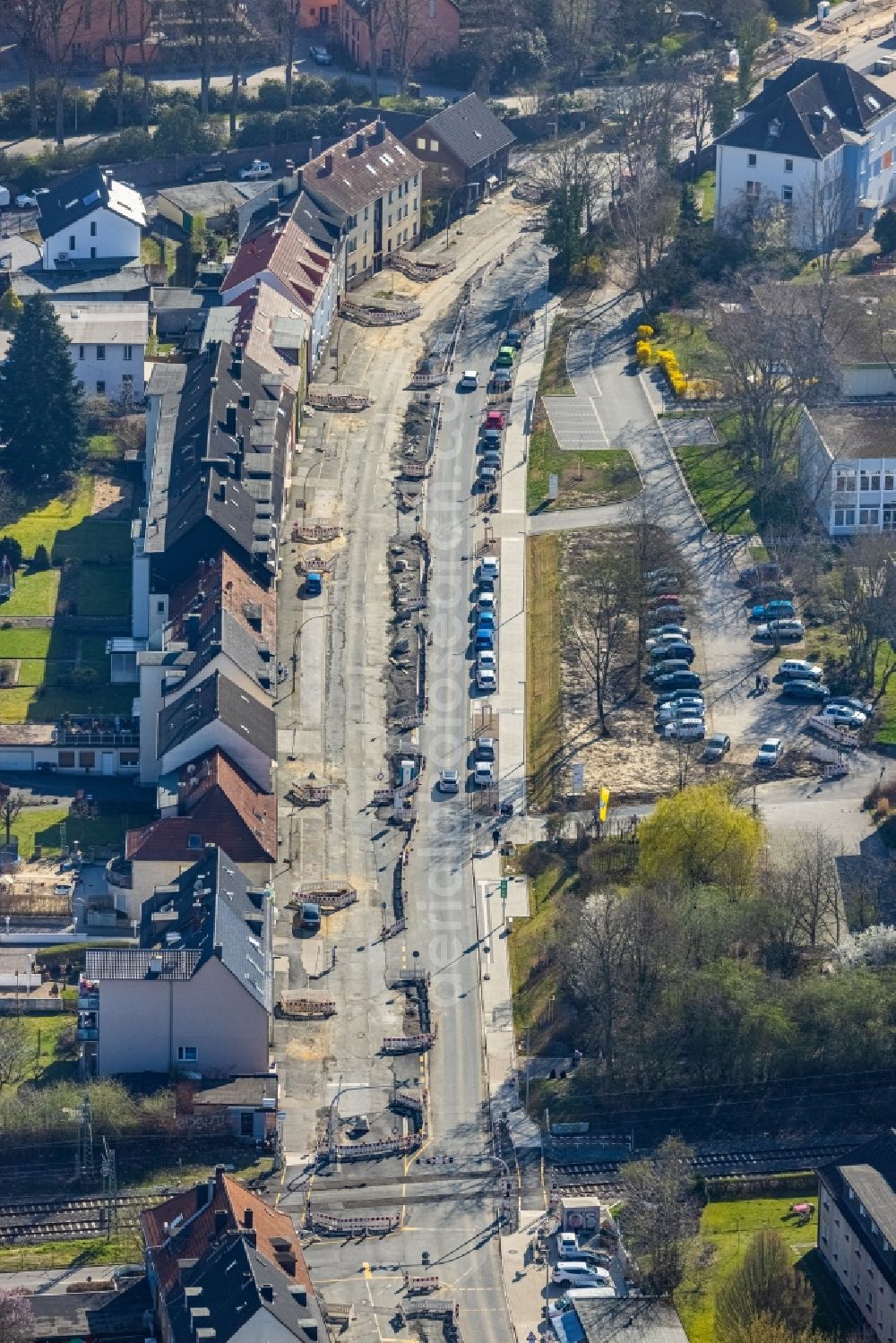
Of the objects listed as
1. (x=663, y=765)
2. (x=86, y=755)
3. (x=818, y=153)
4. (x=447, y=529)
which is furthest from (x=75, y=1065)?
(x=818, y=153)

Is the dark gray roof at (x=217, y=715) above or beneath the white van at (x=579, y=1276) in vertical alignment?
above

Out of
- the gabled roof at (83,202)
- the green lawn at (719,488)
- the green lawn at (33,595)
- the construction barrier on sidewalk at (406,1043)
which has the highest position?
the gabled roof at (83,202)

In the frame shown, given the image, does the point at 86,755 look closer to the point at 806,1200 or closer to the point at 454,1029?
the point at 454,1029

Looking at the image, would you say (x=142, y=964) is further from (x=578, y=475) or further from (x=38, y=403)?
(x=578, y=475)

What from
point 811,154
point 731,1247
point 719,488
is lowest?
point 731,1247

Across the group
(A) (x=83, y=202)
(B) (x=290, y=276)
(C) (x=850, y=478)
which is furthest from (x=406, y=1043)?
(A) (x=83, y=202)

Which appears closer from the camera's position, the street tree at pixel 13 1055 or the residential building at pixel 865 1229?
the residential building at pixel 865 1229

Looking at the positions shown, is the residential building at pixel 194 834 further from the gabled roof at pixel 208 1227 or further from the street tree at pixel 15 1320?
the street tree at pixel 15 1320

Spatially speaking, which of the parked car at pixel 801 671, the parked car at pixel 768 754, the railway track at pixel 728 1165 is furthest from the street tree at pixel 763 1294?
the parked car at pixel 801 671
